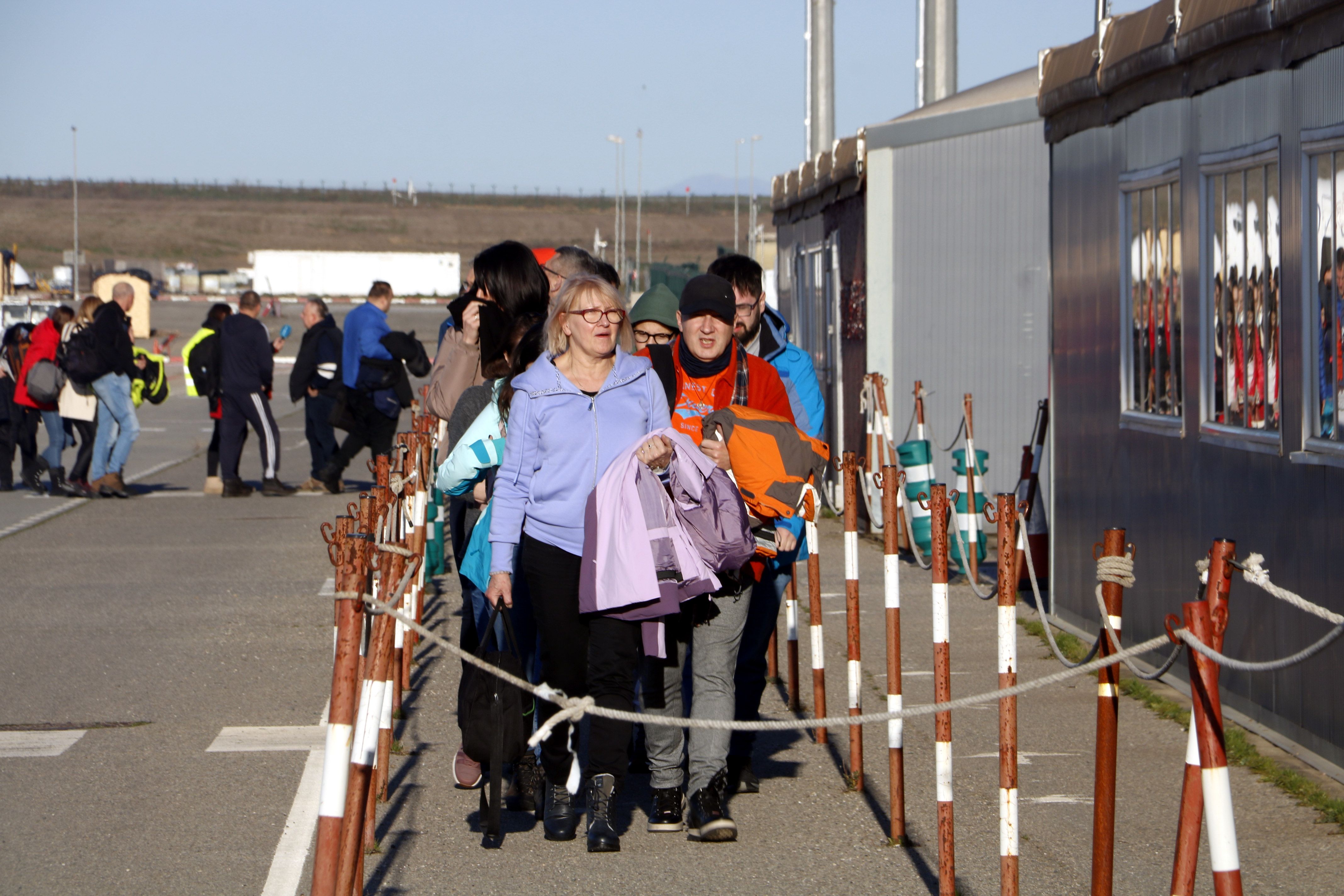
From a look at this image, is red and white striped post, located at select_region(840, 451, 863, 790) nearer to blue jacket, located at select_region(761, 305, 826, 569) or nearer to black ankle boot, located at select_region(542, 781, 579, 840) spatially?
blue jacket, located at select_region(761, 305, 826, 569)

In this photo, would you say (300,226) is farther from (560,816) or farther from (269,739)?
(560,816)

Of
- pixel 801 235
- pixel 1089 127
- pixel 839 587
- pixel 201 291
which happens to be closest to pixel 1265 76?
pixel 1089 127

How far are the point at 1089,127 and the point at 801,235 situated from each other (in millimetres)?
9446

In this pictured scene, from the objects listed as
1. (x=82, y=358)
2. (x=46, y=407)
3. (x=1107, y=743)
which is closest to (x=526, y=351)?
Result: (x=1107, y=743)

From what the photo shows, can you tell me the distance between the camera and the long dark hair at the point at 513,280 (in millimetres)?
6391

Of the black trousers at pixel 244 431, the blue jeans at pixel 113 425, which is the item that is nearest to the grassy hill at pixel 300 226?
the blue jeans at pixel 113 425

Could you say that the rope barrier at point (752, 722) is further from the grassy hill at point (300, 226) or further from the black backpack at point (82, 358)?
the grassy hill at point (300, 226)

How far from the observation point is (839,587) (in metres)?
11.6

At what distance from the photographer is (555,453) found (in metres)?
5.59

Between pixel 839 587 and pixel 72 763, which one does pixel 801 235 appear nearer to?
pixel 839 587

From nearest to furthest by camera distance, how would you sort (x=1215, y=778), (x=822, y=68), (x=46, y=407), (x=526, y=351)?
(x=1215, y=778) → (x=526, y=351) → (x=46, y=407) → (x=822, y=68)

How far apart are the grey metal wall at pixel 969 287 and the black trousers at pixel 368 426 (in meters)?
4.71

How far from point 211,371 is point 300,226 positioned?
127551mm

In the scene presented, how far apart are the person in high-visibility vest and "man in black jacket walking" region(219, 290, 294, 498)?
27cm
